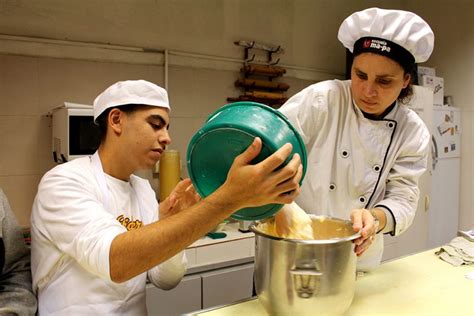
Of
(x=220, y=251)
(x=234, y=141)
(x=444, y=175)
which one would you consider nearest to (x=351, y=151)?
(x=234, y=141)

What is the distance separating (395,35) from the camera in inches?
47.4

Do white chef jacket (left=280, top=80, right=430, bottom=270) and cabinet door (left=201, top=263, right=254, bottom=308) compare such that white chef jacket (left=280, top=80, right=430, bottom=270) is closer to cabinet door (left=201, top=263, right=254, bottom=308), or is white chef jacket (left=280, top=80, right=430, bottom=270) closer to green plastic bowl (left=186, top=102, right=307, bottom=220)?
green plastic bowl (left=186, top=102, right=307, bottom=220)

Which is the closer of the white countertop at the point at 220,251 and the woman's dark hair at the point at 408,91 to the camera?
the woman's dark hair at the point at 408,91

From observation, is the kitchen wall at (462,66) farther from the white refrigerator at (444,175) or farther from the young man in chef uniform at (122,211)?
the young man in chef uniform at (122,211)

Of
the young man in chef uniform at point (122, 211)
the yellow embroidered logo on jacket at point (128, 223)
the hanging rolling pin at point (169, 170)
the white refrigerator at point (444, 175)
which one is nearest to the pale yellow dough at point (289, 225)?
the young man in chef uniform at point (122, 211)

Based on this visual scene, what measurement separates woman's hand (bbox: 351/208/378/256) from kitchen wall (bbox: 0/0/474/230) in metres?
2.00

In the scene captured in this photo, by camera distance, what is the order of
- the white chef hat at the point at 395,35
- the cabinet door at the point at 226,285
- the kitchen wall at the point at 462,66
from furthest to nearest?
the kitchen wall at the point at 462,66
the cabinet door at the point at 226,285
the white chef hat at the point at 395,35

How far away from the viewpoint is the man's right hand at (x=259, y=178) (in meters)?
0.73

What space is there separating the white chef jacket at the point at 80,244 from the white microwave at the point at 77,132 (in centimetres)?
74

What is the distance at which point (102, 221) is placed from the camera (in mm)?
1030

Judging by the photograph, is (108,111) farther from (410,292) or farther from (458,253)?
(458,253)

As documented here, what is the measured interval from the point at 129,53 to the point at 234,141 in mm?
2115

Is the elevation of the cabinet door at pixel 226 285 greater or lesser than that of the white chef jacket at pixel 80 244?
lesser

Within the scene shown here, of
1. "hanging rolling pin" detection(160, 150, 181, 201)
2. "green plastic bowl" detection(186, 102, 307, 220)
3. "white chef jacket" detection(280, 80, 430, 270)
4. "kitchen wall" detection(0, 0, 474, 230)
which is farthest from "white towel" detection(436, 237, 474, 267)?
"kitchen wall" detection(0, 0, 474, 230)
